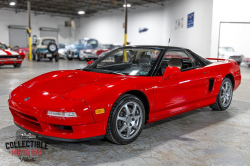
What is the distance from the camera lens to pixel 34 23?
96.7 ft

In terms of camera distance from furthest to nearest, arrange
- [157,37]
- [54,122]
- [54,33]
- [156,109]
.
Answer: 1. [54,33]
2. [157,37]
3. [156,109]
4. [54,122]

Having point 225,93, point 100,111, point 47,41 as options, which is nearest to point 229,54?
point 47,41

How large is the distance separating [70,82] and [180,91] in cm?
140

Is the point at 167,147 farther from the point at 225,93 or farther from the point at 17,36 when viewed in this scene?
the point at 17,36

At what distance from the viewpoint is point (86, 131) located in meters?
2.36

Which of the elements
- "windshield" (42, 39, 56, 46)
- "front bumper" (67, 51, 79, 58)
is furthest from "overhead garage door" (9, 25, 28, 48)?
"windshield" (42, 39, 56, 46)

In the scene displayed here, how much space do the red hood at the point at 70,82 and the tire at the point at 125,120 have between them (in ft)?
0.86

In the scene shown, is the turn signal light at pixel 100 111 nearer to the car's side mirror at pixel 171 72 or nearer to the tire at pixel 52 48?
the car's side mirror at pixel 171 72

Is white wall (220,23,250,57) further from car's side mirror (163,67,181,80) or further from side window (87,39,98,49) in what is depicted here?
car's side mirror (163,67,181,80)

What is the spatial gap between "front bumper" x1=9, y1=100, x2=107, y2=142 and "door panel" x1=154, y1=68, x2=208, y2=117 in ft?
2.81

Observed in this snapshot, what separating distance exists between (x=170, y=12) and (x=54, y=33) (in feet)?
56.1

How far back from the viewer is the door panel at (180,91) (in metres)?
3.00

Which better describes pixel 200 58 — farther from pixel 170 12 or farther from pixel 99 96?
pixel 170 12

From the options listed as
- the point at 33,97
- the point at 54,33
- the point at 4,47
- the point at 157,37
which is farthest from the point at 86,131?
the point at 54,33
